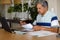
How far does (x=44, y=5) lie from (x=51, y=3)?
2.05 meters

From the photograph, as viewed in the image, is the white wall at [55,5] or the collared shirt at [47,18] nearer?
the collared shirt at [47,18]

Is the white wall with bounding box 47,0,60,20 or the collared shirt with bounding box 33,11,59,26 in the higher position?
the white wall with bounding box 47,0,60,20

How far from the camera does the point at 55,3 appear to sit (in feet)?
15.1

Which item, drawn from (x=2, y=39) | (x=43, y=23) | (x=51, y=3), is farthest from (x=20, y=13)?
(x=2, y=39)

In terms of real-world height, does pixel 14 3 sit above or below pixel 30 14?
above

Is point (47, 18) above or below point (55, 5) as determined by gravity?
below

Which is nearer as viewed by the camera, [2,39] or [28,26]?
[2,39]

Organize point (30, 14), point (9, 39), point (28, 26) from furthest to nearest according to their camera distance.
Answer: point (30, 14)
point (28, 26)
point (9, 39)

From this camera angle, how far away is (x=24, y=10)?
4414 millimetres

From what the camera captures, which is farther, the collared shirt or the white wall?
the white wall

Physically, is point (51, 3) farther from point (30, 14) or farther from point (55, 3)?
point (30, 14)

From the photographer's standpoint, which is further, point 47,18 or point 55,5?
point 55,5

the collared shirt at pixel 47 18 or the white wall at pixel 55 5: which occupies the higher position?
the white wall at pixel 55 5

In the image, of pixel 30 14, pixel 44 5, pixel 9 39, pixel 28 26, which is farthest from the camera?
pixel 30 14
